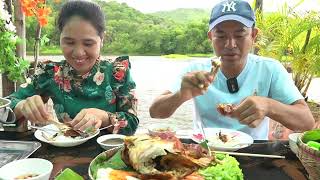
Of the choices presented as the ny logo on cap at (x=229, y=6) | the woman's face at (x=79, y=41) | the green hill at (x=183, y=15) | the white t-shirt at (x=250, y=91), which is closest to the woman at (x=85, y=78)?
the woman's face at (x=79, y=41)

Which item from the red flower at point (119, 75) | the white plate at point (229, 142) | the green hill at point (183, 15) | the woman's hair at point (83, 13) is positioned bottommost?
the white plate at point (229, 142)

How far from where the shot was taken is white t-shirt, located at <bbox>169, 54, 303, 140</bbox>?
7.83ft

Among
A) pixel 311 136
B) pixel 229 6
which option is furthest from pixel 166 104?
pixel 311 136

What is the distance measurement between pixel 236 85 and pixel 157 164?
1531 mm

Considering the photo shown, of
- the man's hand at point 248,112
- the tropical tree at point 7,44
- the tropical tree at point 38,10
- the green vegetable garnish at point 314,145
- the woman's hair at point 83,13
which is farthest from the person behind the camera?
the tropical tree at point 38,10

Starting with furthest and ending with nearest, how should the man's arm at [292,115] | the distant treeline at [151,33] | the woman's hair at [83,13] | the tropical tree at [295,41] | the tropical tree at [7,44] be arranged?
the distant treeline at [151,33] → the tropical tree at [295,41] → the tropical tree at [7,44] → the woman's hair at [83,13] → the man's arm at [292,115]

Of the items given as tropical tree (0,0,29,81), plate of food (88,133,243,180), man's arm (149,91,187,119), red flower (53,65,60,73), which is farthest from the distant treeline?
plate of food (88,133,243,180)

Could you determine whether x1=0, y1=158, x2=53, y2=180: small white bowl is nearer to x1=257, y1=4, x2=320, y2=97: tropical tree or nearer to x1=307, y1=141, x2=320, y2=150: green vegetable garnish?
x1=307, y1=141, x2=320, y2=150: green vegetable garnish

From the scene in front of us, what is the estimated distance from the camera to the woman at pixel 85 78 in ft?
7.09

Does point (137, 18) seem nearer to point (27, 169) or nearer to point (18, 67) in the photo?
point (18, 67)

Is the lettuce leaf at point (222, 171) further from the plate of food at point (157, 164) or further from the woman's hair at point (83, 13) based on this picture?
the woman's hair at point (83, 13)

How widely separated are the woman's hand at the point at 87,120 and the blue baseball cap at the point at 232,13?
1.00 metres

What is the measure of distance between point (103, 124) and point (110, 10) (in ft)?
7.49

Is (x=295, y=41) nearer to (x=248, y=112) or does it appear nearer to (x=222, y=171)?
(x=248, y=112)
